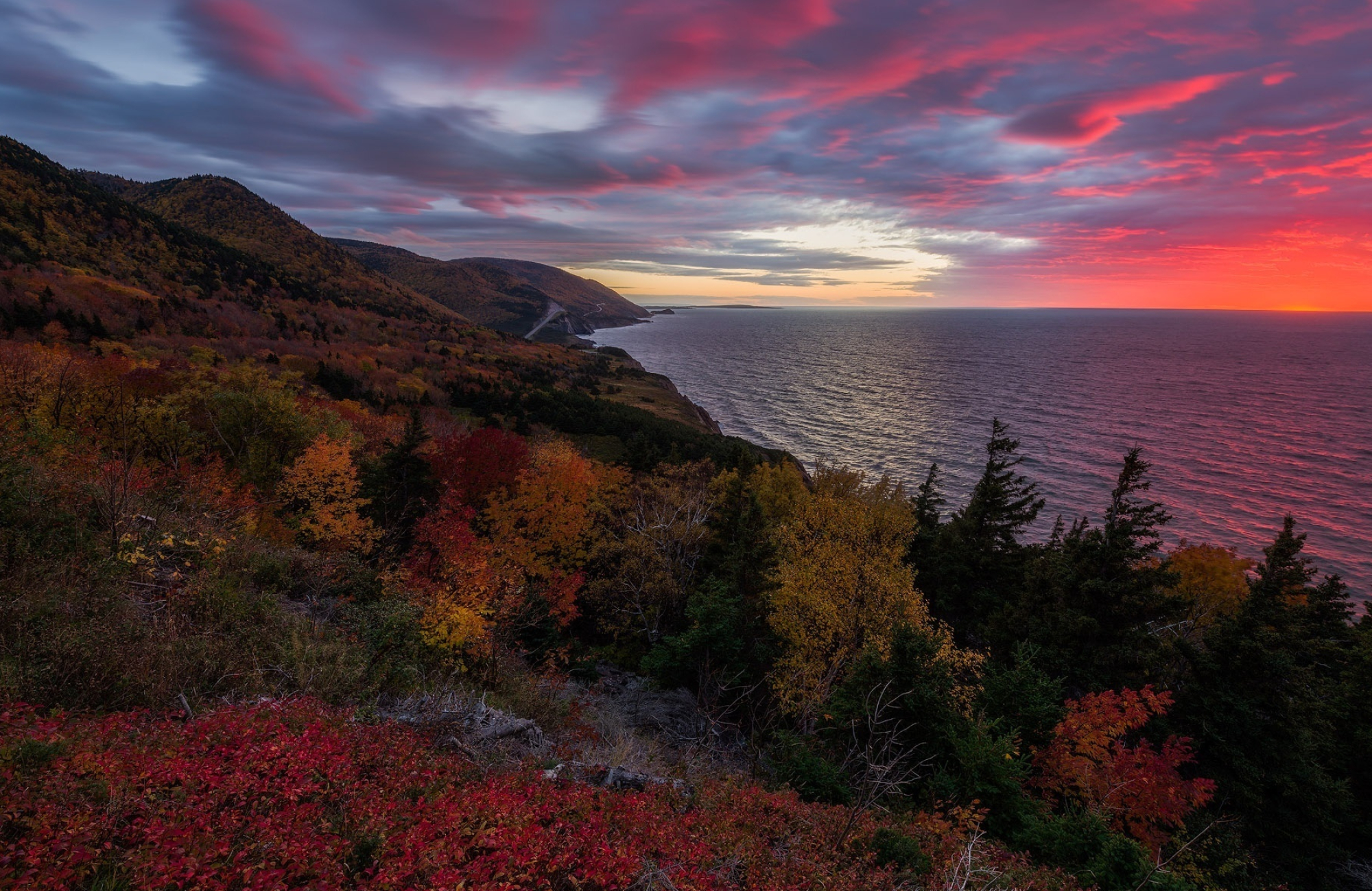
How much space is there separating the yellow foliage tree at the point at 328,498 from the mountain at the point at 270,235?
117138 millimetres

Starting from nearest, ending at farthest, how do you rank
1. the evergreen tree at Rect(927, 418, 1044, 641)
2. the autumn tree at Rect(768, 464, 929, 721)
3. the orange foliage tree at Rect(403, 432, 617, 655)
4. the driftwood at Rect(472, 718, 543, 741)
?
1. the driftwood at Rect(472, 718, 543, 741)
2. the orange foliage tree at Rect(403, 432, 617, 655)
3. the autumn tree at Rect(768, 464, 929, 721)
4. the evergreen tree at Rect(927, 418, 1044, 641)

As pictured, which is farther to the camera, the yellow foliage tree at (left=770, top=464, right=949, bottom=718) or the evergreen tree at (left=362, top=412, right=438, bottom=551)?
the evergreen tree at (left=362, top=412, right=438, bottom=551)

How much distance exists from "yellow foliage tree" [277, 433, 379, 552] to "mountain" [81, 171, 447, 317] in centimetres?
11714

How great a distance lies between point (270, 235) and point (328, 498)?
18481 centimetres

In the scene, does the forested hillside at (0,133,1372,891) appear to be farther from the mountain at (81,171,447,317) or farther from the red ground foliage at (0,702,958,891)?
the mountain at (81,171,447,317)

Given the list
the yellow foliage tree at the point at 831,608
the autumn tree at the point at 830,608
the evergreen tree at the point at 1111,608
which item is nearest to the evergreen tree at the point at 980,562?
the yellow foliage tree at the point at 831,608

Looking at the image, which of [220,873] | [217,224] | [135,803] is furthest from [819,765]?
[217,224]

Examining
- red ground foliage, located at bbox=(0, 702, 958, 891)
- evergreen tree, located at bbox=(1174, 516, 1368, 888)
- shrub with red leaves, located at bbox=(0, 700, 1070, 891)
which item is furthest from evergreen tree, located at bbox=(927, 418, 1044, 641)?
red ground foliage, located at bbox=(0, 702, 958, 891)

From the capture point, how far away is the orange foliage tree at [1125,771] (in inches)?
746

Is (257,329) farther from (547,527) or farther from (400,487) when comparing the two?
(547,527)

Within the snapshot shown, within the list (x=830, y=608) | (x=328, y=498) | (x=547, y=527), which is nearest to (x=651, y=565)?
(x=547, y=527)

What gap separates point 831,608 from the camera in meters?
25.4

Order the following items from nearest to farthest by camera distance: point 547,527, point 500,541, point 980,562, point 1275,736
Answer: point 1275,736, point 500,541, point 980,562, point 547,527

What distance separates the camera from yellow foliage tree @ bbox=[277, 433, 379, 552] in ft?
90.4
